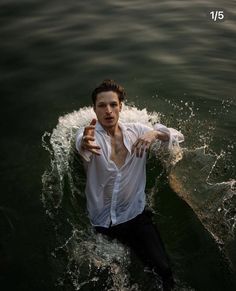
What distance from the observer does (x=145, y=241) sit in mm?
5023

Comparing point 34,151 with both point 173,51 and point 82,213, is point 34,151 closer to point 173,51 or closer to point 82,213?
point 82,213

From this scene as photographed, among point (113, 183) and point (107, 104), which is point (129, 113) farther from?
point (113, 183)

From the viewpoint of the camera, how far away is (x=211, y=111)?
8344 millimetres

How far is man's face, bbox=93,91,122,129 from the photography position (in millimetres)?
5047

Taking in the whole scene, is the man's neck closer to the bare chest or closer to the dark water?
the bare chest

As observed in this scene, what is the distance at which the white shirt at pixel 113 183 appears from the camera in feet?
16.5

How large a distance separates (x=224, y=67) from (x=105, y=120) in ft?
17.6

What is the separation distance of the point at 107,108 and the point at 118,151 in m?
0.53

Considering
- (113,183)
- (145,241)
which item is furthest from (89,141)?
(145,241)

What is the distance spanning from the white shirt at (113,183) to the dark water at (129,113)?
1.83 feet

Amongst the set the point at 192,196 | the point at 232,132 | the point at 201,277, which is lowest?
the point at 201,277

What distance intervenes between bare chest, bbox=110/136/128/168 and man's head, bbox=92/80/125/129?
0.62 ft

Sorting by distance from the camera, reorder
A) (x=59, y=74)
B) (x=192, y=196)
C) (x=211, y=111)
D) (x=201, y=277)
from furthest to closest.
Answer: (x=59, y=74) < (x=211, y=111) < (x=192, y=196) < (x=201, y=277)

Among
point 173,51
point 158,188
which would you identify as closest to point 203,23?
point 173,51
